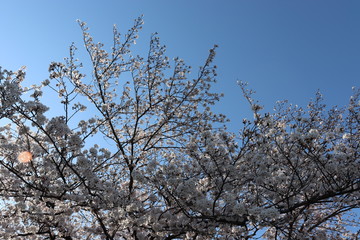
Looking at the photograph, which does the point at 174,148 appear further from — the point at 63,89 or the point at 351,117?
the point at 351,117

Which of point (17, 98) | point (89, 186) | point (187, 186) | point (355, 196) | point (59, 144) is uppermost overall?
point (17, 98)

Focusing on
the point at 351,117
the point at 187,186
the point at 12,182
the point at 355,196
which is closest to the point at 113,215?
the point at 187,186

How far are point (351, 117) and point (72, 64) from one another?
32.7 feet

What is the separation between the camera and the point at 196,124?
10586 millimetres

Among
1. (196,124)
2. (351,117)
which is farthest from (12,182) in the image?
(351,117)

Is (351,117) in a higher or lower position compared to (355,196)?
higher

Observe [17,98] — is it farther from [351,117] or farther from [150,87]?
[351,117]

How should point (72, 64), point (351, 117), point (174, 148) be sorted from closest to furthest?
point (72, 64) < point (351, 117) < point (174, 148)

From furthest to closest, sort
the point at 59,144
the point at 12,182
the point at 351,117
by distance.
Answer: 1. the point at 351,117
2. the point at 12,182
3. the point at 59,144

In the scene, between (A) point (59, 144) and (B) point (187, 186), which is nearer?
(B) point (187, 186)

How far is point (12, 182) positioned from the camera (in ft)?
26.3

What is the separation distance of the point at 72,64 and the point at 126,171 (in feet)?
13.5

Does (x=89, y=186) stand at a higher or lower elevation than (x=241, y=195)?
higher

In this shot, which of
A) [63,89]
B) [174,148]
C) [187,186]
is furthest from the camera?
[174,148]
